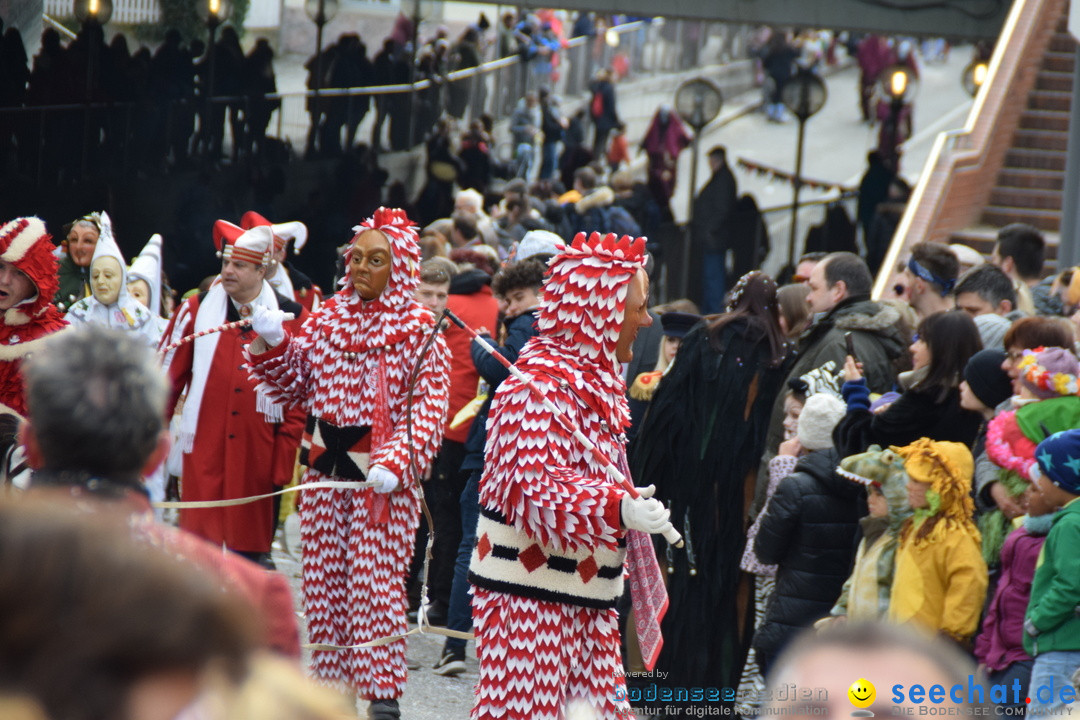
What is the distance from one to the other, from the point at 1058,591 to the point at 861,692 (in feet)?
11.5

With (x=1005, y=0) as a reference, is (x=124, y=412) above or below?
below

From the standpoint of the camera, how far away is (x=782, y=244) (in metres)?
19.0

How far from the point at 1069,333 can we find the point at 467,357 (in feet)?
12.4

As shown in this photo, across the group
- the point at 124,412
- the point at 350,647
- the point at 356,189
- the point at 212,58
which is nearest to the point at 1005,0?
the point at 356,189

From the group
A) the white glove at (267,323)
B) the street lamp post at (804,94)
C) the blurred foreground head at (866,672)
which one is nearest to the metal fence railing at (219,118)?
the street lamp post at (804,94)

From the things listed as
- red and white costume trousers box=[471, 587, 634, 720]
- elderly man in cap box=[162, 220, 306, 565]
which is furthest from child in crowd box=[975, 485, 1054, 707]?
elderly man in cap box=[162, 220, 306, 565]

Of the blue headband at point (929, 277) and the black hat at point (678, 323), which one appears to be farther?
the blue headband at point (929, 277)

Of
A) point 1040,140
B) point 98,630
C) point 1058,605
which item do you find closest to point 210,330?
point 1058,605

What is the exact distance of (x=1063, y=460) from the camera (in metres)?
5.14

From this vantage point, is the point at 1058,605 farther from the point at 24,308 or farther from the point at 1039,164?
the point at 1039,164

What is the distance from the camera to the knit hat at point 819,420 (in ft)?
21.6

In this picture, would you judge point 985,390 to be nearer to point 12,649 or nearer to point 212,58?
point 12,649

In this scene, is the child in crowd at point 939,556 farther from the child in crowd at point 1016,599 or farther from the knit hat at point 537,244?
the knit hat at point 537,244

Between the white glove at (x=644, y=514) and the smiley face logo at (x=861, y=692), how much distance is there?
3038 millimetres
